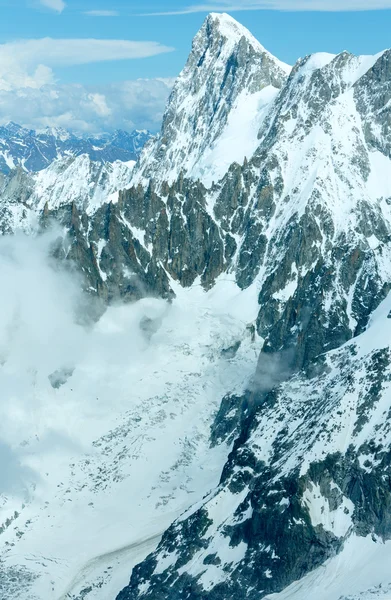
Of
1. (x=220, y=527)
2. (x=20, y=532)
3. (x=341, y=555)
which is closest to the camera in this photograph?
(x=341, y=555)

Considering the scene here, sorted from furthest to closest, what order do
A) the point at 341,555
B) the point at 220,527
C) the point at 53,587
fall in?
the point at 53,587
the point at 220,527
the point at 341,555

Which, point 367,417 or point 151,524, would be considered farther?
point 151,524

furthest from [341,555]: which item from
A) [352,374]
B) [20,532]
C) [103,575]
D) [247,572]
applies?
[20,532]

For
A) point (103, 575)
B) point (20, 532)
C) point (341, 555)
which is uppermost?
point (20, 532)

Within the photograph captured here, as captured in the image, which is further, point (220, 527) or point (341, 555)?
point (220, 527)

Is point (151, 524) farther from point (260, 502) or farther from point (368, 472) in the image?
point (368, 472)

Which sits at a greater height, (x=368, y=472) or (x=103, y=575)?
(x=103, y=575)

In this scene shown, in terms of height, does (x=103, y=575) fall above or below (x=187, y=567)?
above

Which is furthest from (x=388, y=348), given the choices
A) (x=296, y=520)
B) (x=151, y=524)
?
(x=151, y=524)

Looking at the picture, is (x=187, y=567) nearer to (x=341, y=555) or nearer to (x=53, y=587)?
(x=341, y=555)
